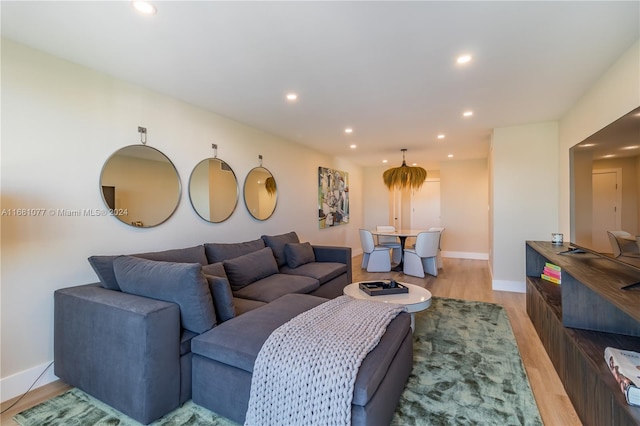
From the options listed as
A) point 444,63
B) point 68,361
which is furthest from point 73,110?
point 444,63

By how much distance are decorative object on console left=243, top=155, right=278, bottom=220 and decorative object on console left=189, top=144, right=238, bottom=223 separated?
9.3 inches

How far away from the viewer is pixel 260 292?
268cm

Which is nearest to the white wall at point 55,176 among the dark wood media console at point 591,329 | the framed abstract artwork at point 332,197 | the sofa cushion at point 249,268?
the sofa cushion at point 249,268

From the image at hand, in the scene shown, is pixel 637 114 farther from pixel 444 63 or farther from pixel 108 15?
pixel 108 15

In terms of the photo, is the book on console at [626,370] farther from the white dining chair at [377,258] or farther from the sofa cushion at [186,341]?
the white dining chair at [377,258]

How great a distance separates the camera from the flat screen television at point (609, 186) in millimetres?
1697

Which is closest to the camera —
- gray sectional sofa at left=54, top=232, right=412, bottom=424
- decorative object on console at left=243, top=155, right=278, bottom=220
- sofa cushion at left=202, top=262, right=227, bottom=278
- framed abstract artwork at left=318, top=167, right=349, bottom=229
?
gray sectional sofa at left=54, top=232, right=412, bottom=424

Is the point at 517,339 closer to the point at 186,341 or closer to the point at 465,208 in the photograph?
the point at 186,341

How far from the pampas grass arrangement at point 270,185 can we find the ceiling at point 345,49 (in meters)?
1.09

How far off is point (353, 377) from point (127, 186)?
2439mm

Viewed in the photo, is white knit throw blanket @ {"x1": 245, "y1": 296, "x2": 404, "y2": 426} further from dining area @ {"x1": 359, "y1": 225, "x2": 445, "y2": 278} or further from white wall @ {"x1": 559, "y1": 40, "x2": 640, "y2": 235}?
dining area @ {"x1": 359, "y1": 225, "x2": 445, "y2": 278}

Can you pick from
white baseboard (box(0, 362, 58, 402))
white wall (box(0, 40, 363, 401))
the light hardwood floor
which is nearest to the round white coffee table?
the light hardwood floor

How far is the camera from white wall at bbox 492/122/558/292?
3.97m

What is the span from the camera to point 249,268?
2965 mm
